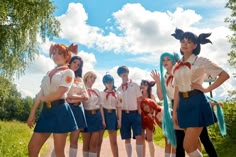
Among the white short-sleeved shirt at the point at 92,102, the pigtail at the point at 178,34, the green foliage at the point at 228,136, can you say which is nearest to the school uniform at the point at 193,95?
the pigtail at the point at 178,34

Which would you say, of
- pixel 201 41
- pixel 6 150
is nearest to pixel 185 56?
pixel 201 41

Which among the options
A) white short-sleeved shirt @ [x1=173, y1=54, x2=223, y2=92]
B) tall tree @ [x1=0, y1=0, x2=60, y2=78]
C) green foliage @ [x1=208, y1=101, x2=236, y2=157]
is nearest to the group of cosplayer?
white short-sleeved shirt @ [x1=173, y1=54, x2=223, y2=92]

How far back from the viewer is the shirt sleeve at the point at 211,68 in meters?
5.17

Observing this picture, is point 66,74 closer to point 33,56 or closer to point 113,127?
point 113,127

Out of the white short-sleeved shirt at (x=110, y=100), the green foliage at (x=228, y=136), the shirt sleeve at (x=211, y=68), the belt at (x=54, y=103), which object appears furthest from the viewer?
the green foliage at (x=228, y=136)

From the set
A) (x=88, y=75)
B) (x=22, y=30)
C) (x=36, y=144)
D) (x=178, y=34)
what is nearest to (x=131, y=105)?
(x=88, y=75)

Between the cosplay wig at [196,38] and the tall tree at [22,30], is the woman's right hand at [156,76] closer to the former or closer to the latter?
the cosplay wig at [196,38]

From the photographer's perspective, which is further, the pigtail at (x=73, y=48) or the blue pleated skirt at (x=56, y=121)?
the pigtail at (x=73, y=48)

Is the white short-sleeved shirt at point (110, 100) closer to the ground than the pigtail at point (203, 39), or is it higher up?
closer to the ground

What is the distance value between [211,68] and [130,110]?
12.1ft

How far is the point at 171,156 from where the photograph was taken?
306 inches

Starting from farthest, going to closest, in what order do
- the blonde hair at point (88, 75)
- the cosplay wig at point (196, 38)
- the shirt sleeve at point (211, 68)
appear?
the blonde hair at point (88, 75) < the cosplay wig at point (196, 38) < the shirt sleeve at point (211, 68)

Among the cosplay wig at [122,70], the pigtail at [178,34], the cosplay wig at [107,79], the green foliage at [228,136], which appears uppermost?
the pigtail at [178,34]

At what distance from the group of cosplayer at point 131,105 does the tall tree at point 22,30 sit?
8.28 metres
